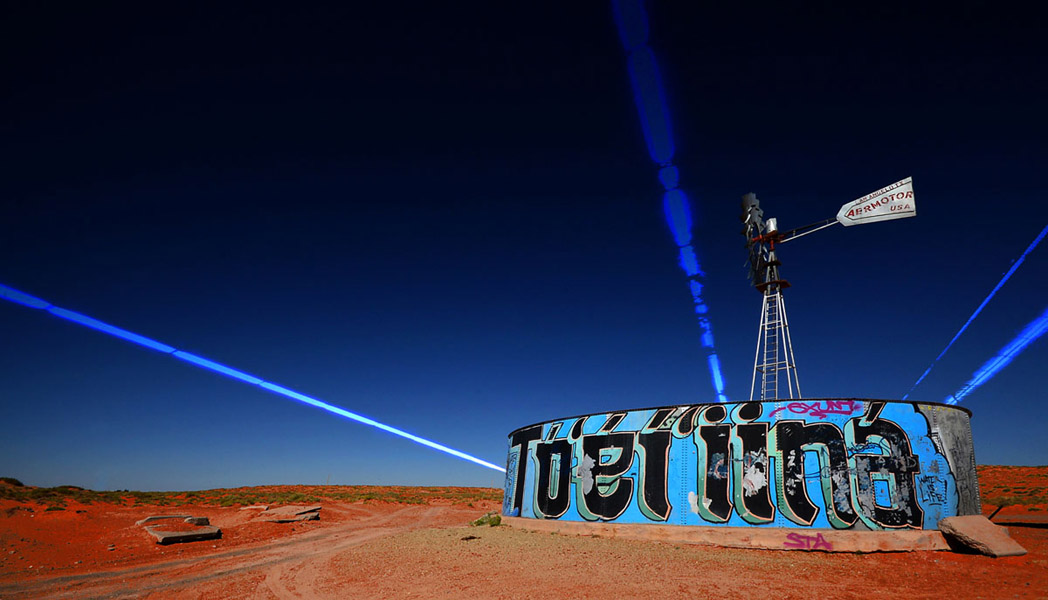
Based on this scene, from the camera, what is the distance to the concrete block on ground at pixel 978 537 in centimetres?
1388

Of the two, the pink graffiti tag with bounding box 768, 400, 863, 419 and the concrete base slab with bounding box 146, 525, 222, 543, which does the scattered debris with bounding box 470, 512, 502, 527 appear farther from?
the pink graffiti tag with bounding box 768, 400, 863, 419

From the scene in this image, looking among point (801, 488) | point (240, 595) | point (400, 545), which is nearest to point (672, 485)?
point (801, 488)

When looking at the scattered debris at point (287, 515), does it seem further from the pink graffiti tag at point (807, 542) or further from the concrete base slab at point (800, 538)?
the pink graffiti tag at point (807, 542)

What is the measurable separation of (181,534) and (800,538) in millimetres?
23868

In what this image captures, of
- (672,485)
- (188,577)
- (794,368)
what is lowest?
(188,577)

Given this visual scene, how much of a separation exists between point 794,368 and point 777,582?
474 inches

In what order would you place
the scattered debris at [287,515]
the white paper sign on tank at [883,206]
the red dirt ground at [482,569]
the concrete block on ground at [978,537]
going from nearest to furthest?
1. the red dirt ground at [482,569]
2. the concrete block on ground at [978,537]
3. the white paper sign on tank at [883,206]
4. the scattered debris at [287,515]

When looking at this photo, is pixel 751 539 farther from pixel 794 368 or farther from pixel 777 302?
pixel 777 302

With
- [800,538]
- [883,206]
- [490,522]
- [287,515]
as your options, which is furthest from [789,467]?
[287,515]

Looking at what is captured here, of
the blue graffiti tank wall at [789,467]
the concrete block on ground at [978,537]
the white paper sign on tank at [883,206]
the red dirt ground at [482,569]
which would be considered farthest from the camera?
the white paper sign on tank at [883,206]

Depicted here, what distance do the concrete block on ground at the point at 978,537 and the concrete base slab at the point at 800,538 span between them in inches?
15.2

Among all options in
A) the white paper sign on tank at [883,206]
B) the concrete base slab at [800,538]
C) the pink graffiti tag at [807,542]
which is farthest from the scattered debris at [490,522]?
the white paper sign on tank at [883,206]

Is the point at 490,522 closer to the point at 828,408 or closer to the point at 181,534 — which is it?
the point at 181,534

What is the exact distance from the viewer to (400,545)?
18.4 meters
